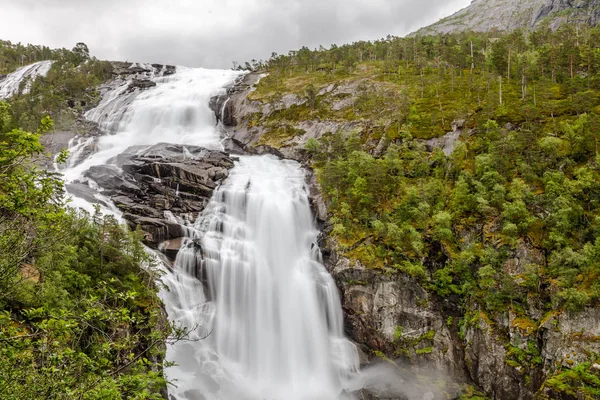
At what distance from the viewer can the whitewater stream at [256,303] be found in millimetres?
24594

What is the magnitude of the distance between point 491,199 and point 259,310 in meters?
20.3

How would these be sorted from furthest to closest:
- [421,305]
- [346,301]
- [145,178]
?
[145,178] → [346,301] → [421,305]

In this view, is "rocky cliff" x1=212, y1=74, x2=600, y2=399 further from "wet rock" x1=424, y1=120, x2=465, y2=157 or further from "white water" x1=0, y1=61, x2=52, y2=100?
"white water" x1=0, y1=61, x2=52, y2=100

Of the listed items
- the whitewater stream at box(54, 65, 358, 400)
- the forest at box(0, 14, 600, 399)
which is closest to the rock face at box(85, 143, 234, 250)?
the whitewater stream at box(54, 65, 358, 400)

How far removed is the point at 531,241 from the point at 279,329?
19.5m

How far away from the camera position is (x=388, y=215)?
31344 millimetres

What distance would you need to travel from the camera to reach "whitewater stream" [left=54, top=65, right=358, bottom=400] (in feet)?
80.7

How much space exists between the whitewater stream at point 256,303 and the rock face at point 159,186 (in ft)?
5.09

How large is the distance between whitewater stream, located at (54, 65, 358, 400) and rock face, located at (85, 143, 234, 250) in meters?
1.55

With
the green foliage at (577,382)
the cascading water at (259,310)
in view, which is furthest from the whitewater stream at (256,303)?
the green foliage at (577,382)

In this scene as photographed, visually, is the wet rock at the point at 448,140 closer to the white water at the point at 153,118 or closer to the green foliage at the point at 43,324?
the white water at the point at 153,118

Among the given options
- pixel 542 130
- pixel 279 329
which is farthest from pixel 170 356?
pixel 542 130

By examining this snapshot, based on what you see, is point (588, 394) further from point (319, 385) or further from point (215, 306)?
point (215, 306)

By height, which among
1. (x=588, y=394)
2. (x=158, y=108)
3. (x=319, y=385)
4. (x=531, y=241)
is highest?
(x=158, y=108)
